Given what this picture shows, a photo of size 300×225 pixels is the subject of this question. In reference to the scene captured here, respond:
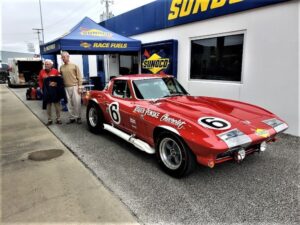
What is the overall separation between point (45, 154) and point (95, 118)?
1.46 m

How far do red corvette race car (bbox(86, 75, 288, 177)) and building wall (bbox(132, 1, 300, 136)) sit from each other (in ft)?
6.38

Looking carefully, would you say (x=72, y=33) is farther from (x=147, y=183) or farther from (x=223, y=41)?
(x=147, y=183)

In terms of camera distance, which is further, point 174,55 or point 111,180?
point 174,55

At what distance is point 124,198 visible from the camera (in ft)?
9.24

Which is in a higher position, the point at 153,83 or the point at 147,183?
the point at 153,83

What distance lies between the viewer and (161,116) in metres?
3.32

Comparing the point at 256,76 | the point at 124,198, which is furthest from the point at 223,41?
the point at 124,198

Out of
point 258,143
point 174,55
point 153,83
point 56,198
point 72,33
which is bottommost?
point 56,198

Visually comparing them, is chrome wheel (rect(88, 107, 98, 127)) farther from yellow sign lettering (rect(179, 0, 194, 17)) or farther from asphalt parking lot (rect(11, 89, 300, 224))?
yellow sign lettering (rect(179, 0, 194, 17))

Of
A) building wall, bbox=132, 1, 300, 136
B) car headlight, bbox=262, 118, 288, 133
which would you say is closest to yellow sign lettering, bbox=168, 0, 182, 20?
building wall, bbox=132, 1, 300, 136

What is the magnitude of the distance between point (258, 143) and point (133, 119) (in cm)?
194

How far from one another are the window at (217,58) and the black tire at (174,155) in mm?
3812

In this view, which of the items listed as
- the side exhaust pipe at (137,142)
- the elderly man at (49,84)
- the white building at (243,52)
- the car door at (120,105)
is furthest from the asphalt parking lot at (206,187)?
the elderly man at (49,84)

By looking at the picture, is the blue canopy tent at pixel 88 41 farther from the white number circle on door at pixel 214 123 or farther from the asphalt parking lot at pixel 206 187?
the white number circle on door at pixel 214 123
